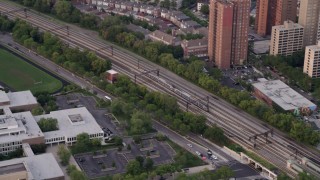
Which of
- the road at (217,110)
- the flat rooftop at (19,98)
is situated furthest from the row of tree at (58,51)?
the flat rooftop at (19,98)

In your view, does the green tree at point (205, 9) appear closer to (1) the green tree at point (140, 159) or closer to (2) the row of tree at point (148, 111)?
(2) the row of tree at point (148, 111)

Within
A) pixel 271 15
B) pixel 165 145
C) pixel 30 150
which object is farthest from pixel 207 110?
pixel 271 15

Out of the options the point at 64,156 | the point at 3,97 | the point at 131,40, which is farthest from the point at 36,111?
the point at 131,40

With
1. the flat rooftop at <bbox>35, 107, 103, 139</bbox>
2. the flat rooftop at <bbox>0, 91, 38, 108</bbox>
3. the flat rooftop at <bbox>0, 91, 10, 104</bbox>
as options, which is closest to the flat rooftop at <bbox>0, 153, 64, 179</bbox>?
the flat rooftop at <bbox>35, 107, 103, 139</bbox>

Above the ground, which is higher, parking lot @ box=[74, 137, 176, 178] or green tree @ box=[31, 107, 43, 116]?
green tree @ box=[31, 107, 43, 116]

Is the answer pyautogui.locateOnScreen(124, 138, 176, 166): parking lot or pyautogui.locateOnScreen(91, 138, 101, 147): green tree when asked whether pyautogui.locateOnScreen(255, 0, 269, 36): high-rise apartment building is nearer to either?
pyautogui.locateOnScreen(124, 138, 176, 166): parking lot

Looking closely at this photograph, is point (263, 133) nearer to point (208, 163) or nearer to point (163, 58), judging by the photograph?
point (208, 163)

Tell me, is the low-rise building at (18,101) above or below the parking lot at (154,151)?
above

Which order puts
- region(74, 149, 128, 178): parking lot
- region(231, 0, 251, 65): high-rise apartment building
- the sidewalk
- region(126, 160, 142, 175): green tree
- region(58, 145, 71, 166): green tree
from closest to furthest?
region(126, 160, 142, 175): green tree
the sidewalk
region(74, 149, 128, 178): parking lot
region(58, 145, 71, 166): green tree
region(231, 0, 251, 65): high-rise apartment building
